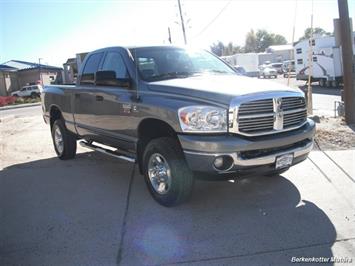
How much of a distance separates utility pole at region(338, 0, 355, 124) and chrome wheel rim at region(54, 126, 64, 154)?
6.63 m

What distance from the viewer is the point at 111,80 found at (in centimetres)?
558

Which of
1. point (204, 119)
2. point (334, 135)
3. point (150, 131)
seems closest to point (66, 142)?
point (150, 131)

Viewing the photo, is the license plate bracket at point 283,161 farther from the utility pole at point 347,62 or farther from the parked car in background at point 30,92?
the parked car in background at point 30,92

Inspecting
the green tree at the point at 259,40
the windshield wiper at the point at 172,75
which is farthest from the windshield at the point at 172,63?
the green tree at the point at 259,40

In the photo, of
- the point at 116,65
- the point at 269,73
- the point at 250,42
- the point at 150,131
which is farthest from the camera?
the point at 250,42

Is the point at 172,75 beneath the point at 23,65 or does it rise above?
beneath

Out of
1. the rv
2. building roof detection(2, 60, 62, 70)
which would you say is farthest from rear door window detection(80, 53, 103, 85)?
building roof detection(2, 60, 62, 70)

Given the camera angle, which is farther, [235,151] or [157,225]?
[157,225]

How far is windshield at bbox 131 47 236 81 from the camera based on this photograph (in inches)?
204

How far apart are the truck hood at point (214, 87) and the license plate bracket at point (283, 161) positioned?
75 cm

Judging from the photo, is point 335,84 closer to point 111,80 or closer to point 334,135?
point 334,135

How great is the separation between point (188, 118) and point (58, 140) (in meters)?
4.48

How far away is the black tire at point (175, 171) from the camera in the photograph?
441 centimetres

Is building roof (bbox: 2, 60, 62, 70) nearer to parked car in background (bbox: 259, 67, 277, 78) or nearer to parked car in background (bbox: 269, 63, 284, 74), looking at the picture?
parked car in background (bbox: 259, 67, 277, 78)
